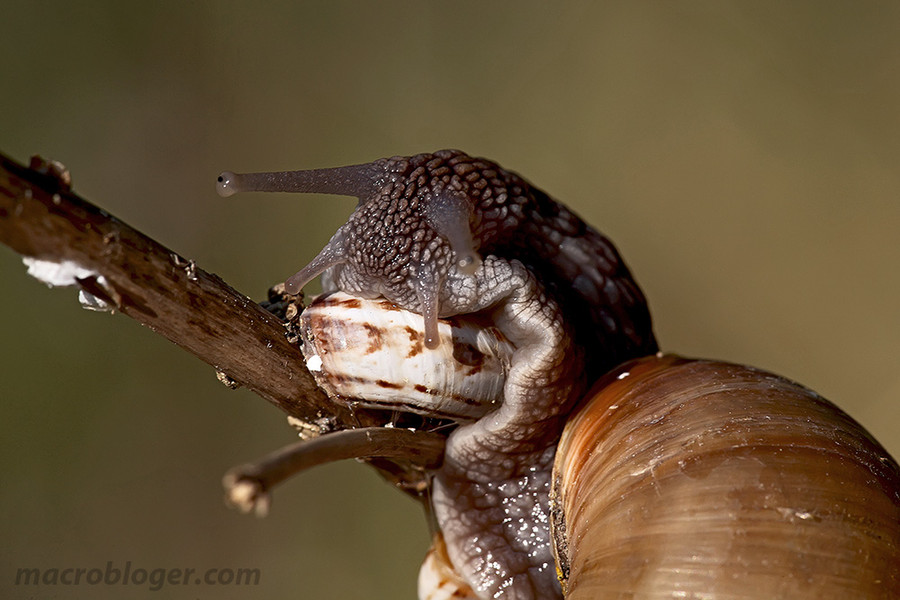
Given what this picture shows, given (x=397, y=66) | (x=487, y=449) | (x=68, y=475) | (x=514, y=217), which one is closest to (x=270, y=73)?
(x=397, y=66)

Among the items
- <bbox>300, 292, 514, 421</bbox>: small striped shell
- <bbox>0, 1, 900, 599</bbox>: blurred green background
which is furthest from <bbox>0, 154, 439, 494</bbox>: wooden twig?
<bbox>0, 1, 900, 599</bbox>: blurred green background

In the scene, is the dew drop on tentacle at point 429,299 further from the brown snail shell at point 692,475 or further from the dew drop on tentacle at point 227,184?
the dew drop on tentacle at point 227,184

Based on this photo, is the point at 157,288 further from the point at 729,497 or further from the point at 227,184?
the point at 729,497

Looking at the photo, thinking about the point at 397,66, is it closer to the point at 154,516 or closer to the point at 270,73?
the point at 270,73

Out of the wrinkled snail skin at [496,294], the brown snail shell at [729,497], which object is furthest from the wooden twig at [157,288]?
the brown snail shell at [729,497]

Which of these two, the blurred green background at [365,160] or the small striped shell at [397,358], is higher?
the blurred green background at [365,160]

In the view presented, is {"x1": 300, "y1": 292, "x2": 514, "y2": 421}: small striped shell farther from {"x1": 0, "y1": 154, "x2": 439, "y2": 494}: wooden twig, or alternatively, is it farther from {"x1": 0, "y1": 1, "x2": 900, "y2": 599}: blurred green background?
{"x1": 0, "y1": 1, "x2": 900, "y2": 599}: blurred green background
